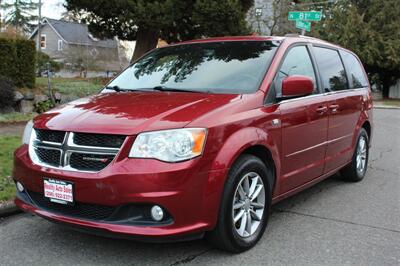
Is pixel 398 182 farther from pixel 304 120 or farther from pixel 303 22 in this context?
pixel 303 22

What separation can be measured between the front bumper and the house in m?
49.2

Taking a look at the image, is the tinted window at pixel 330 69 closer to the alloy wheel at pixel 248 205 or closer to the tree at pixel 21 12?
the alloy wheel at pixel 248 205

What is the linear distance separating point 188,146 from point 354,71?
13.0 feet

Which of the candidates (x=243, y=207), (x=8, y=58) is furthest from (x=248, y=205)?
(x=8, y=58)

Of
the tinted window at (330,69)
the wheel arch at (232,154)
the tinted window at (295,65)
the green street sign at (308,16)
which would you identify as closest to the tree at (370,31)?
the green street sign at (308,16)

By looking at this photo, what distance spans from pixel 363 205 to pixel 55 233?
3297 mm

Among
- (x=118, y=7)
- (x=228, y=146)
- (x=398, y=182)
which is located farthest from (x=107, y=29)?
(x=228, y=146)

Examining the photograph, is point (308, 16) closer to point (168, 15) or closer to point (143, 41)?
point (168, 15)

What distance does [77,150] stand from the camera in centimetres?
370

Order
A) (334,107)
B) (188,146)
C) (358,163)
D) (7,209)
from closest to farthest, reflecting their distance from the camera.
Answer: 1. (188,146)
2. (7,209)
3. (334,107)
4. (358,163)

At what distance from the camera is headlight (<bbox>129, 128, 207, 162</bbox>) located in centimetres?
356

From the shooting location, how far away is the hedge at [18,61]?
11812mm

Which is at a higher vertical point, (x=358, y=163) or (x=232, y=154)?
(x=232, y=154)

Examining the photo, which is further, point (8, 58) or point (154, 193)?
point (8, 58)
